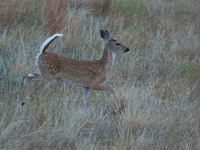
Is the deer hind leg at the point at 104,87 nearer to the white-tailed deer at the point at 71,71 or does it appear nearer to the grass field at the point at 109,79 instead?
the white-tailed deer at the point at 71,71

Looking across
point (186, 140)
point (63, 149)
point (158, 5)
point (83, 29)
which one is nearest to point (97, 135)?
point (63, 149)

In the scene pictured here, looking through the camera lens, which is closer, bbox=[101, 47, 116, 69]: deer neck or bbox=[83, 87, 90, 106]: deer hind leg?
bbox=[83, 87, 90, 106]: deer hind leg

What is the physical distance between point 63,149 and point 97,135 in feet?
2.01

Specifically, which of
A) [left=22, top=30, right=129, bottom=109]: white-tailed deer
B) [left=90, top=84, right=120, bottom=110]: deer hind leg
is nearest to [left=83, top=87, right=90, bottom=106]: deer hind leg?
[left=22, top=30, right=129, bottom=109]: white-tailed deer

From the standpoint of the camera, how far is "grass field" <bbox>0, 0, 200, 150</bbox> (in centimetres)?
431

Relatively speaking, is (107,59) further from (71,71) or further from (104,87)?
(71,71)

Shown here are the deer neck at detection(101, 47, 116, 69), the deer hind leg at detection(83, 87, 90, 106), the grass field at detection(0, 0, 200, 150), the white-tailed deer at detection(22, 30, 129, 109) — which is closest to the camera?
the grass field at detection(0, 0, 200, 150)

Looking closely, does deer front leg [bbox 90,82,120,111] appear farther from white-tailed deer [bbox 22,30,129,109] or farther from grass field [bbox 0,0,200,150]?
grass field [bbox 0,0,200,150]

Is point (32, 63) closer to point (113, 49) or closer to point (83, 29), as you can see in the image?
point (113, 49)

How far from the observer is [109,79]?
6.46 m

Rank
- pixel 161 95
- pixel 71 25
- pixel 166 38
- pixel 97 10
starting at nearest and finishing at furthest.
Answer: pixel 161 95 → pixel 71 25 → pixel 166 38 → pixel 97 10

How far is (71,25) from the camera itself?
8.05 m

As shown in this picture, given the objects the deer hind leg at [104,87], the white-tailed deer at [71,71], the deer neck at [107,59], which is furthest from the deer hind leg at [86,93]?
the deer neck at [107,59]

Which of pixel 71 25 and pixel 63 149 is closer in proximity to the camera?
pixel 63 149
